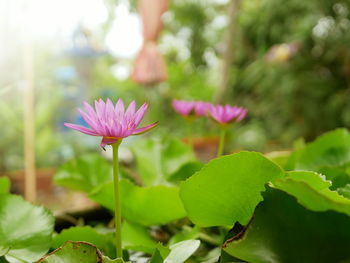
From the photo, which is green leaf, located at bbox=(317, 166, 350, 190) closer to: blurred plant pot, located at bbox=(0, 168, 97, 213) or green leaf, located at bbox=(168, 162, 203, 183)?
green leaf, located at bbox=(168, 162, 203, 183)

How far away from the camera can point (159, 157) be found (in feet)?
1.09

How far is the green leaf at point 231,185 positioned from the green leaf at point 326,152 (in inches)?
4.9

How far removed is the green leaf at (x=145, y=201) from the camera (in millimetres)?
224

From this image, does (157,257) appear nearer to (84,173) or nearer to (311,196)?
(311,196)

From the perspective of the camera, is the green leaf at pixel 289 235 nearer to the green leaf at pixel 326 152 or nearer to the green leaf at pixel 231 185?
the green leaf at pixel 231 185

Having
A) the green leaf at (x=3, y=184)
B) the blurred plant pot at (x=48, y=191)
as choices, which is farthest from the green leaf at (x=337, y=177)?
the blurred plant pot at (x=48, y=191)

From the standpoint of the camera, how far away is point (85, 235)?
0.69 ft

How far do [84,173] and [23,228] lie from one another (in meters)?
0.12

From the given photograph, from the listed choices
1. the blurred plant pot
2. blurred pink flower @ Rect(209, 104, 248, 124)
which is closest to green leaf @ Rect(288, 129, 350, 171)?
blurred pink flower @ Rect(209, 104, 248, 124)

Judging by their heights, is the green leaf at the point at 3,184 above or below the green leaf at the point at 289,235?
below

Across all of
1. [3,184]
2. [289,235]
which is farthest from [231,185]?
[3,184]

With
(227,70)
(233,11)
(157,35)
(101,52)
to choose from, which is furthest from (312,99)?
(101,52)

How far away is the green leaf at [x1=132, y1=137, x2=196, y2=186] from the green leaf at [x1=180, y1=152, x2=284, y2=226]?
15 cm

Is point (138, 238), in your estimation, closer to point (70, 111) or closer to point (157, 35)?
point (157, 35)
